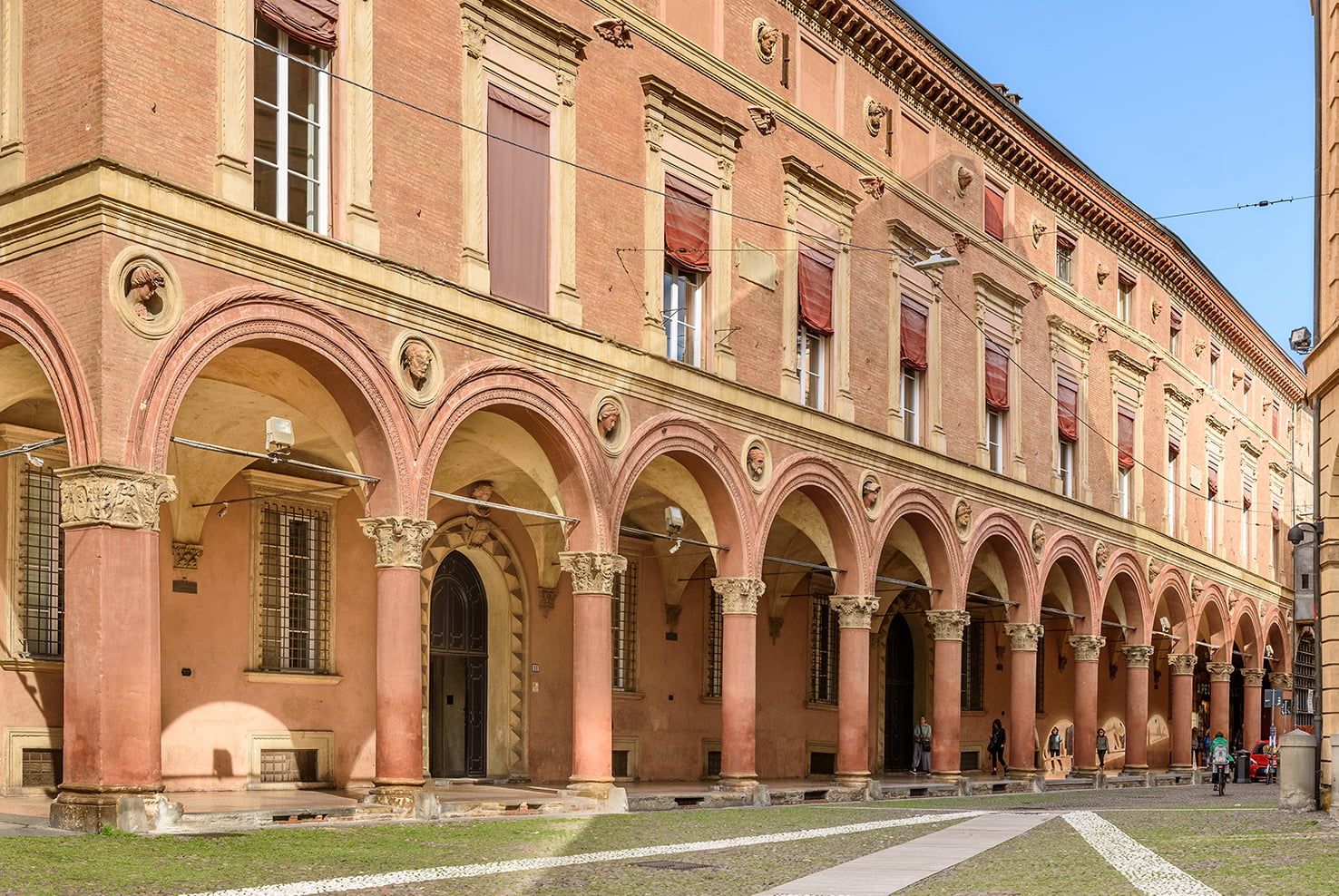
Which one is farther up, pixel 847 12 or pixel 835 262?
pixel 847 12

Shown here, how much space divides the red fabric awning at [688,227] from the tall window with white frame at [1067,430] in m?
13.8

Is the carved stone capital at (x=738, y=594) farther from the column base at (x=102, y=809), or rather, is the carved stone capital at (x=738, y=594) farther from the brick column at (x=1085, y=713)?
the brick column at (x=1085, y=713)

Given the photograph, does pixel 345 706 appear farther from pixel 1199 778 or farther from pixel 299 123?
pixel 1199 778

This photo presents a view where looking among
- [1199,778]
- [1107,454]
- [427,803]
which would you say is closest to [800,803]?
[427,803]

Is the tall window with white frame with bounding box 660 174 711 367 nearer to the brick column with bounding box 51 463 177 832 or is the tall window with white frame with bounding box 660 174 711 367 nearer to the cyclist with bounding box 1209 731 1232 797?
the brick column with bounding box 51 463 177 832

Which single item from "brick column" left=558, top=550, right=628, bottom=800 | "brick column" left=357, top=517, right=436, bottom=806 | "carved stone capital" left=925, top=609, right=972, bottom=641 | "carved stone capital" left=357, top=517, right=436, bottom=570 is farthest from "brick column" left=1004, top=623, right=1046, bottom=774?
"carved stone capital" left=357, top=517, right=436, bottom=570

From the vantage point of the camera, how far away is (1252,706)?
46.6 metres

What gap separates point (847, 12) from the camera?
27.0 m

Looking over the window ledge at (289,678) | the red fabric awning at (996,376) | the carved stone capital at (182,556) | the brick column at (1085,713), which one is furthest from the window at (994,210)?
the carved stone capital at (182,556)

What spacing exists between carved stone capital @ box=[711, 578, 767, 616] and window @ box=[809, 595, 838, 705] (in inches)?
326

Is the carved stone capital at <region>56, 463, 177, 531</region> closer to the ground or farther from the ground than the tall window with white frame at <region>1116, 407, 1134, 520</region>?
closer to the ground

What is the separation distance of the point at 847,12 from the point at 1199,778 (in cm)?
2260

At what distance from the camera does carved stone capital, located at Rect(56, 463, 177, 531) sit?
14188mm

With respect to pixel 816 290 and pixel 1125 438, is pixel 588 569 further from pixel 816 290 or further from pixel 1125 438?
pixel 1125 438
